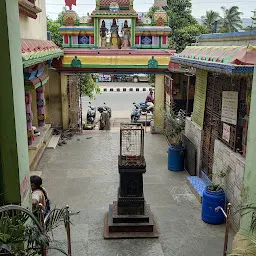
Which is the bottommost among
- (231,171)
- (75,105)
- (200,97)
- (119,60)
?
(231,171)

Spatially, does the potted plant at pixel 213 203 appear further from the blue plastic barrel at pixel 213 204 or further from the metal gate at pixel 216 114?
the metal gate at pixel 216 114

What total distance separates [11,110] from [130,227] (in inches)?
147

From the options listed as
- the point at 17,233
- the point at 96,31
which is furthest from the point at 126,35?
the point at 17,233

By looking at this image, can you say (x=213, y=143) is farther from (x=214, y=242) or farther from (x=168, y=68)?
(x=168, y=68)

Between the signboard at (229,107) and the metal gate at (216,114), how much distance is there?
95mm

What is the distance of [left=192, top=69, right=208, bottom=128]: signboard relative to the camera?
9633mm

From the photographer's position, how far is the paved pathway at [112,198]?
6598 millimetres

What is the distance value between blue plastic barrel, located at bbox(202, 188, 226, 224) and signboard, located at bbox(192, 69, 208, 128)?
112 inches

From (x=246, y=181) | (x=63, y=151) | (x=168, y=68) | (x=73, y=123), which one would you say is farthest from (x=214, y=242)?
(x=73, y=123)

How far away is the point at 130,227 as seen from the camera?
704 cm

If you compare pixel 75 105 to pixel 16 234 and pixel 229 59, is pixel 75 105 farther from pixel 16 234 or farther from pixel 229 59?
pixel 16 234

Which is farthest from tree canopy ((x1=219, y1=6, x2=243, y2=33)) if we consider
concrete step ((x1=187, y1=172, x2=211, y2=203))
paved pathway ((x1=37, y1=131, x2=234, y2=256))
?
concrete step ((x1=187, y1=172, x2=211, y2=203))

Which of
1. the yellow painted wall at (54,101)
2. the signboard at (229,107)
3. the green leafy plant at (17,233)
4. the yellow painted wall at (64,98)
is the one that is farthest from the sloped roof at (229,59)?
the yellow painted wall at (54,101)

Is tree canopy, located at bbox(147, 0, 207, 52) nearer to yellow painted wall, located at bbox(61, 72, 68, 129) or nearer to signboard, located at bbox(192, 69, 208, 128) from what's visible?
yellow painted wall, located at bbox(61, 72, 68, 129)
